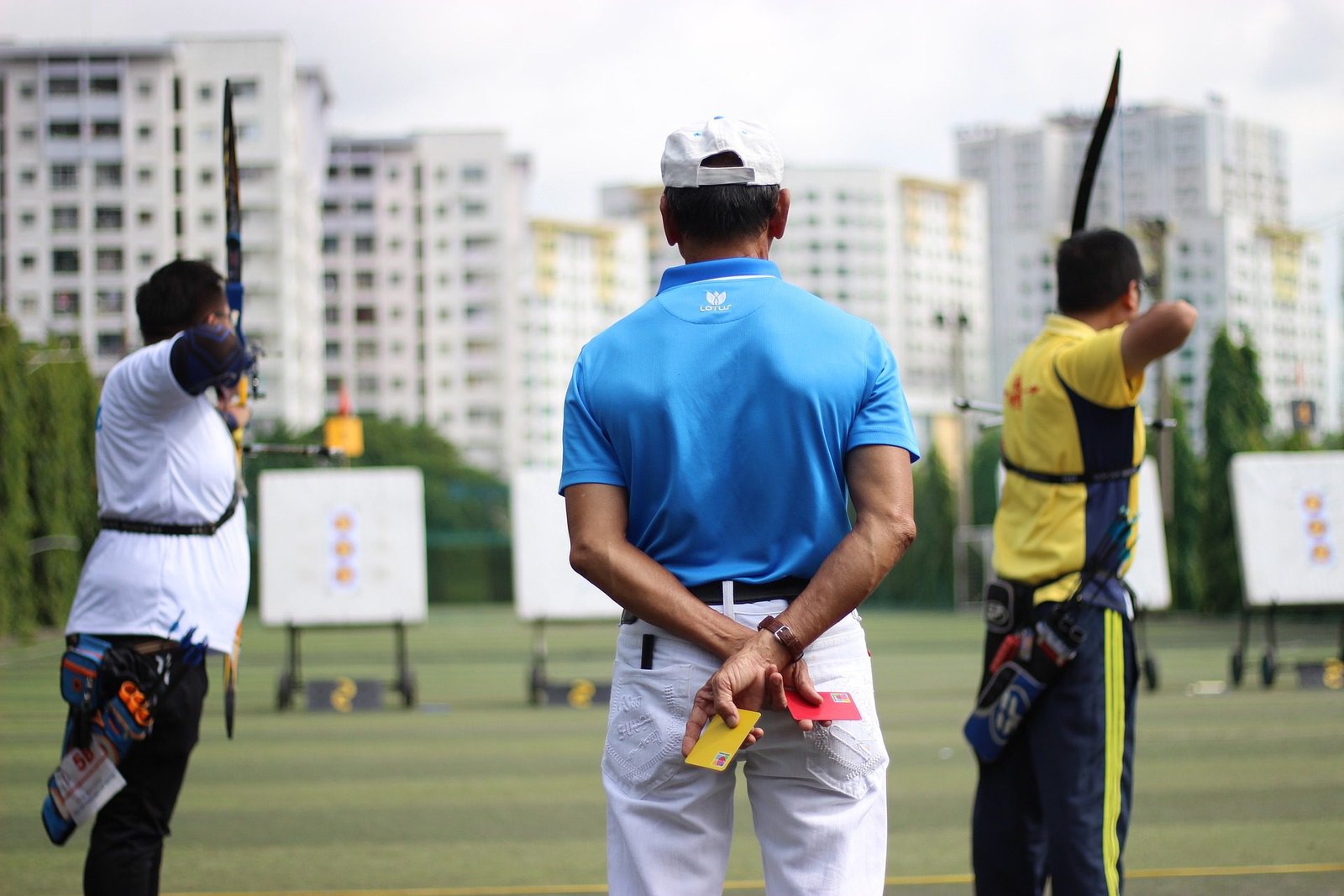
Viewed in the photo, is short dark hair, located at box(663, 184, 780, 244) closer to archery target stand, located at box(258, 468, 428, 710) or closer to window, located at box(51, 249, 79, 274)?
archery target stand, located at box(258, 468, 428, 710)

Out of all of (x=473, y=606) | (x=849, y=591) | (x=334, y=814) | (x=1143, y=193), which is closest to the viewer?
(x=849, y=591)

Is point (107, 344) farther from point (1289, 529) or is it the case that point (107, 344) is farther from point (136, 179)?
point (1289, 529)

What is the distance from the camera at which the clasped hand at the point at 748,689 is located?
101 inches

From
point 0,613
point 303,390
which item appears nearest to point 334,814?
point 0,613

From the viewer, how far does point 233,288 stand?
478 cm

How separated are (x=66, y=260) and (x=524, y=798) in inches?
3529

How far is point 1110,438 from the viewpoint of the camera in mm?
4086

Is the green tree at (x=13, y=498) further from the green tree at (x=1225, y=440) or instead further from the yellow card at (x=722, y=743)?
the yellow card at (x=722, y=743)

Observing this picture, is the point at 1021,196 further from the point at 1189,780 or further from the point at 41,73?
the point at 1189,780

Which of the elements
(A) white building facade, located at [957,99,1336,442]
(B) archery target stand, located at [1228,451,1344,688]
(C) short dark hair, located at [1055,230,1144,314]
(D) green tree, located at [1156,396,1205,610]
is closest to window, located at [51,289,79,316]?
(A) white building facade, located at [957,99,1336,442]

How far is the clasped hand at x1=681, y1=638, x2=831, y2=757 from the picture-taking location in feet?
8.38

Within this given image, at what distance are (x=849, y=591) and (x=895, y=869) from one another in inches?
138

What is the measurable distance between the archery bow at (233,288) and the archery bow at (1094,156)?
2.39 meters

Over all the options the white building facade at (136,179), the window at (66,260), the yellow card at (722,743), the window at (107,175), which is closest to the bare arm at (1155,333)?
the yellow card at (722,743)
